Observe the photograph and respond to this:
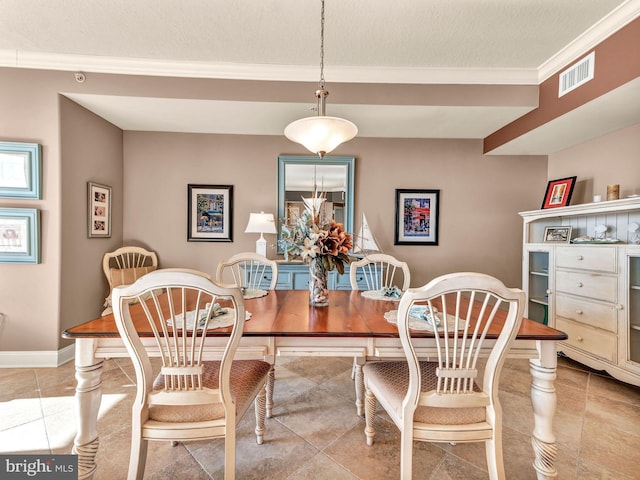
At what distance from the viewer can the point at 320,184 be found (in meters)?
3.44

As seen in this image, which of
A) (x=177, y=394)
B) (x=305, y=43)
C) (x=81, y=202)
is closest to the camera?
(x=177, y=394)

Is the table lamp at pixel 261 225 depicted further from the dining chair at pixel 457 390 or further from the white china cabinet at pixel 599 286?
the white china cabinet at pixel 599 286

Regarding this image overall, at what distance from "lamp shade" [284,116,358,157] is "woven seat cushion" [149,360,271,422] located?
140 cm

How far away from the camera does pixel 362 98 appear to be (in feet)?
8.46

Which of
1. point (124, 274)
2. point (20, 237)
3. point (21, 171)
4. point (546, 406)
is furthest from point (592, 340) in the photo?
point (21, 171)

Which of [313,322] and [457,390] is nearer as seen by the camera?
[457,390]

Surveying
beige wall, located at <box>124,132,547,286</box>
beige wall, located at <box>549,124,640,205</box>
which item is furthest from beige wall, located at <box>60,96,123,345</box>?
beige wall, located at <box>549,124,640,205</box>

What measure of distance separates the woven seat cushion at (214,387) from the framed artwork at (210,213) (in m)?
2.17

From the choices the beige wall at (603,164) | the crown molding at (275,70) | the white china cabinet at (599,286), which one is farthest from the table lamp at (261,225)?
the beige wall at (603,164)

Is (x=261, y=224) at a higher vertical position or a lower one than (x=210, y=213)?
lower

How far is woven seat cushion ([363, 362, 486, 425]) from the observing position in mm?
1146

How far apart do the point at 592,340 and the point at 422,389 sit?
2.07m

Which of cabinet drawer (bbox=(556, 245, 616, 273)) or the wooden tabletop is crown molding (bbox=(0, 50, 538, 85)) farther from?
the wooden tabletop

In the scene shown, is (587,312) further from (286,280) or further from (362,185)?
(286,280)
